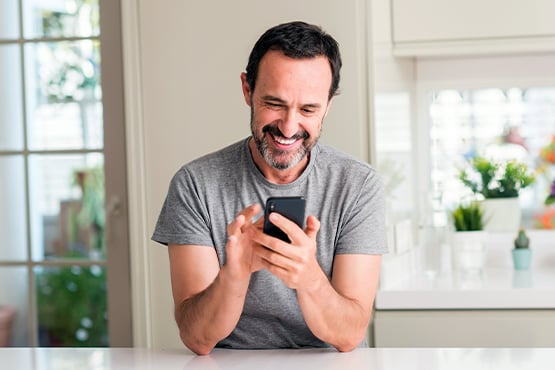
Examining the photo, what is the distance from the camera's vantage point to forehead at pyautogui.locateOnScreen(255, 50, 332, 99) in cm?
188

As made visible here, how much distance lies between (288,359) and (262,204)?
41cm

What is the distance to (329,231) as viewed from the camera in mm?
1959

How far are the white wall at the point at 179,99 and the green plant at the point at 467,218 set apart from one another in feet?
1.87

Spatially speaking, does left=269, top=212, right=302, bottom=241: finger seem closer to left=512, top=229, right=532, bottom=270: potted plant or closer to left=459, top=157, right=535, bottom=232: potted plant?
left=512, top=229, right=532, bottom=270: potted plant

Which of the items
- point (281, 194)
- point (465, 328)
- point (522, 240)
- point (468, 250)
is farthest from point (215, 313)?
point (522, 240)

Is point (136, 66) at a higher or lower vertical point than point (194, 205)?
higher

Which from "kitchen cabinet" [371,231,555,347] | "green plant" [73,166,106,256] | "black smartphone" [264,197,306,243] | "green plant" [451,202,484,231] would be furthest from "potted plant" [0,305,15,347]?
"black smartphone" [264,197,306,243]

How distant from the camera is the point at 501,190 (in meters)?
3.27

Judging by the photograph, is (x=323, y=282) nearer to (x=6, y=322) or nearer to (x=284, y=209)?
(x=284, y=209)

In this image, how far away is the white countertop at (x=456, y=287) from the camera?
8.41 ft

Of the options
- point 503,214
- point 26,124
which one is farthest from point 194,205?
point 503,214

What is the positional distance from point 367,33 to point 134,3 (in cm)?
70

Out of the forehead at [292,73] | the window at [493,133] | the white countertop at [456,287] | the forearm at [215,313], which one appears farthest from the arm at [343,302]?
the window at [493,133]

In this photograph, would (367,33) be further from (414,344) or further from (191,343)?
(191,343)
